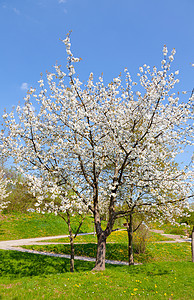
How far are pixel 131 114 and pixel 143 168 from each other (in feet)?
8.34

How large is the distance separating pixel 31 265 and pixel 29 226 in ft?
47.5

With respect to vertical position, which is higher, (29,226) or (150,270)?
(29,226)

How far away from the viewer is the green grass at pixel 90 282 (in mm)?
7316

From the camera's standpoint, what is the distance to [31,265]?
38.5ft

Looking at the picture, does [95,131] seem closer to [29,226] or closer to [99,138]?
[99,138]

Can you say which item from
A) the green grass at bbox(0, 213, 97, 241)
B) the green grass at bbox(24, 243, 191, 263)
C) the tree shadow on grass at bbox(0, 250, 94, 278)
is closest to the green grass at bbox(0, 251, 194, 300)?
the tree shadow on grass at bbox(0, 250, 94, 278)

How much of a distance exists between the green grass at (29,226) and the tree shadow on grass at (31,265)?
10.1 meters

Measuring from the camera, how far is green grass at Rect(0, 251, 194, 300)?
7.32 meters

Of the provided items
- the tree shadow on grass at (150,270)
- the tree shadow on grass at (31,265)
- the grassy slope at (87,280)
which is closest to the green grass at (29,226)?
the grassy slope at (87,280)

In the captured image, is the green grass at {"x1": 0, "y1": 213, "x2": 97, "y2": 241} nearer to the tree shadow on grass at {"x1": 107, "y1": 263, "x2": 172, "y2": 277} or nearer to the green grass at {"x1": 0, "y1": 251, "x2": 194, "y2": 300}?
the green grass at {"x1": 0, "y1": 251, "x2": 194, "y2": 300}

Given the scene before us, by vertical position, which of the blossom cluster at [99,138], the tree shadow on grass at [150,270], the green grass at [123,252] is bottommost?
the green grass at [123,252]

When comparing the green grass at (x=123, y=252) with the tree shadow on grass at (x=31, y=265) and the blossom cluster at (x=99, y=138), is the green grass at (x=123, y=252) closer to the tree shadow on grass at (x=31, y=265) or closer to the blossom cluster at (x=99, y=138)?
the tree shadow on grass at (x=31, y=265)

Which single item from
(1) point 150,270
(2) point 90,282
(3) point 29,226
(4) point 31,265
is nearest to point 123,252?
(1) point 150,270

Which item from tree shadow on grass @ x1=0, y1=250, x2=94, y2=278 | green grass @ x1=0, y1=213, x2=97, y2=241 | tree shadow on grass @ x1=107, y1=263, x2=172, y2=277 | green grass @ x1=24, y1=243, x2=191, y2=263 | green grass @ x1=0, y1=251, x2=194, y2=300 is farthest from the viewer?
green grass @ x1=0, y1=213, x2=97, y2=241
